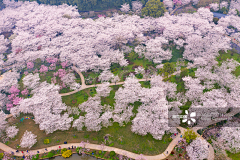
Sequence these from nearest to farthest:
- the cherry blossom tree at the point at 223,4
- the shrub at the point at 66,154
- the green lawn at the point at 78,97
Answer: the shrub at the point at 66,154 → the green lawn at the point at 78,97 → the cherry blossom tree at the point at 223,4

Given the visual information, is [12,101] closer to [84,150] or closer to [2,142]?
[2,142]

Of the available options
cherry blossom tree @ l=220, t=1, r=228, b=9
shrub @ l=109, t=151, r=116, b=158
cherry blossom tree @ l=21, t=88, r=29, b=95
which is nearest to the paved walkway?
shrub @ l=109, t=151, r=116, b=158

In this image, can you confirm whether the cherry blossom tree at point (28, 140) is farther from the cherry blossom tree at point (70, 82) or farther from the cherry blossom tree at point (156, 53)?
the cherry blossom tree at point (156, 53)

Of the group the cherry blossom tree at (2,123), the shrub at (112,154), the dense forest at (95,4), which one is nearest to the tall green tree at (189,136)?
the shrub at (112,154)

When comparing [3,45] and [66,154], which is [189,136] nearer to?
[66,154]

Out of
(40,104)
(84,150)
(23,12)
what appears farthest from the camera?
(23,12)

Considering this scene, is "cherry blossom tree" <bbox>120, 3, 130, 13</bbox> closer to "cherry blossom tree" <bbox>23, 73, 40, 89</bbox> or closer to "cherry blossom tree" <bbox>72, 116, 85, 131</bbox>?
"cherry blossom tree" <bbox>23, 73, 40, 89</bbox>

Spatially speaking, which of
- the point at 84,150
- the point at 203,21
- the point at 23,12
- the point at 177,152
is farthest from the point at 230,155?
the point at 23,12
